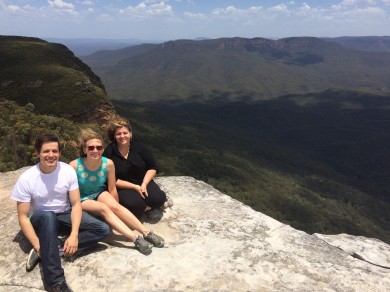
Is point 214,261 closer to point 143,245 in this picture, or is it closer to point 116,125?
point 143,245

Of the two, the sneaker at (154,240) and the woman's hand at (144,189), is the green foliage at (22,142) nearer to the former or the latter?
the woman's hand at (144,189)

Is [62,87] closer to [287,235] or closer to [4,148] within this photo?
[4,148]

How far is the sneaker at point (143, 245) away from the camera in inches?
313

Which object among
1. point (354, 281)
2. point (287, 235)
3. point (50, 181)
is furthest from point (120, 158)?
point (354, 281)

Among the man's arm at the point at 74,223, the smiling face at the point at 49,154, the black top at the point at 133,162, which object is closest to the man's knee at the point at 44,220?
the man's arm at the point at 74,223

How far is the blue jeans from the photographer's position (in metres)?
6.86

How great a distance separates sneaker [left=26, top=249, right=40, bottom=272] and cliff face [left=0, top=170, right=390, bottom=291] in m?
0.13

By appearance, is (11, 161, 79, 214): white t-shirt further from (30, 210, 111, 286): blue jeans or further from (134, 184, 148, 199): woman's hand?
(134, 184, 148, 199): woman's hand

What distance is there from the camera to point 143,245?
794 cm

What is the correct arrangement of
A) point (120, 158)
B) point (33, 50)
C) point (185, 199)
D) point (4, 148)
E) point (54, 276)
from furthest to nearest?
point (33, 50), point (4, 148), point (185, 199), point (120, 158), point (54, 276)

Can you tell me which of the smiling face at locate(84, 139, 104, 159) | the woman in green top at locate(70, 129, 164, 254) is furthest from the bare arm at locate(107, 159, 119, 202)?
the smiling face at locate(84, 139, 104, 159)

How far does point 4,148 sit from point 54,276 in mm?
20196

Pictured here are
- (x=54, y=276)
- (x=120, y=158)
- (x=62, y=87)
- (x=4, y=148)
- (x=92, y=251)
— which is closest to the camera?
(x=54, y=276)

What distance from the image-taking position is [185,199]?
39.8 ft
